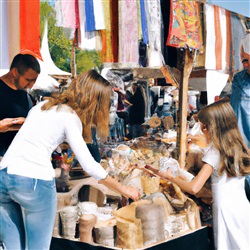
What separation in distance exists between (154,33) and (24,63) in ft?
3.57

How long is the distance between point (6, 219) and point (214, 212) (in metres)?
1.79

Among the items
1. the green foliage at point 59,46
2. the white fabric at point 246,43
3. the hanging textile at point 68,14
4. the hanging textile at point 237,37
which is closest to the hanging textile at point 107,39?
the green foliage at point 59,46

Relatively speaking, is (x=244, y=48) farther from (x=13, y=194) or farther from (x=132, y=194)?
(x=13, y=194)

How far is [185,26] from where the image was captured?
3559 mm

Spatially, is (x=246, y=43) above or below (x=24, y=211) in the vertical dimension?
above

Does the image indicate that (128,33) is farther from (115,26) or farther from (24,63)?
(24,63)

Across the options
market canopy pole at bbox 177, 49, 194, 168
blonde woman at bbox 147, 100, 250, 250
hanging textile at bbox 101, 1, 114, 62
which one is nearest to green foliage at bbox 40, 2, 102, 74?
hanging textile at bbox 101, 1, 114, 62

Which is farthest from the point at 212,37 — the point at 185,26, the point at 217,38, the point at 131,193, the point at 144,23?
the point at 131,193

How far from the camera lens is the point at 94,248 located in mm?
3070

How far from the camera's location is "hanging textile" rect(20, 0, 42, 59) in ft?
9.14

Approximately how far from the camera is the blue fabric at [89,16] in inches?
119

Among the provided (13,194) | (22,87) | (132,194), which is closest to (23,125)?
(22,87)

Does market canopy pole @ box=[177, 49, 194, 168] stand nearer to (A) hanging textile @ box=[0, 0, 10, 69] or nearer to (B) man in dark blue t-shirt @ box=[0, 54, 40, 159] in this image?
(B) man in dark blue t-shirt @ box=[0, 54, 40, 159]

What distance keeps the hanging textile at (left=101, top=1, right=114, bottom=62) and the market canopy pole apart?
709 millimetres
